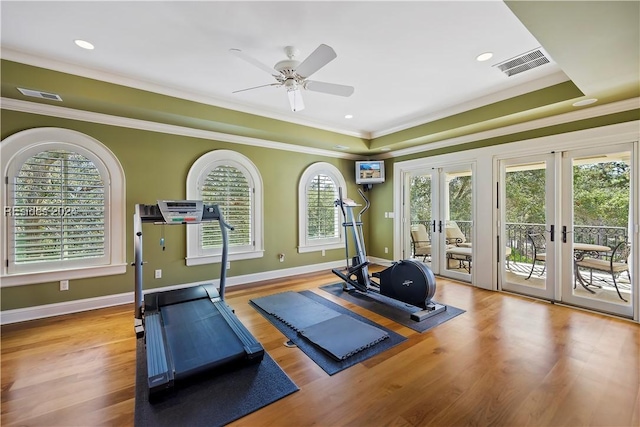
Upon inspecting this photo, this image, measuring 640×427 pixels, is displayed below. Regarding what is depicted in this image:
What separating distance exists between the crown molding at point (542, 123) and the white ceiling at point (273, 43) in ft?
2.49

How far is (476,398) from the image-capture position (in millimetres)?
2004

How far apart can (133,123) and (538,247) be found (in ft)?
20.4

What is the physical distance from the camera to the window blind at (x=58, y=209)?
3320mm

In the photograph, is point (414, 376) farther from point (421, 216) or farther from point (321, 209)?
point (321, 209)

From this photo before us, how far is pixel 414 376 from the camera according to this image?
2262mm

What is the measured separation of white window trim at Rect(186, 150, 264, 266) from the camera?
4.44m

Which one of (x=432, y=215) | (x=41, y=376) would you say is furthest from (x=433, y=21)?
(x=41, y=376)

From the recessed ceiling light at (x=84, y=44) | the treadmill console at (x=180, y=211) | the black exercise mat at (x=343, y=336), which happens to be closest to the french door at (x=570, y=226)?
the black exercise mat at (x=343, y=336)

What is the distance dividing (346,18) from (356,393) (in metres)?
2.96

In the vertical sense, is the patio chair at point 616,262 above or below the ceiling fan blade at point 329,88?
below

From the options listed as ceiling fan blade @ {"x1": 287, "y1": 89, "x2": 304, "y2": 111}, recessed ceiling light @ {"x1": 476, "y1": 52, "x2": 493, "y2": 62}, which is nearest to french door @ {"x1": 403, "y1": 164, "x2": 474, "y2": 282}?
recessed ceiling light @ {"x1": 476, "y1": 52, "x2": 493, "y2": 62}

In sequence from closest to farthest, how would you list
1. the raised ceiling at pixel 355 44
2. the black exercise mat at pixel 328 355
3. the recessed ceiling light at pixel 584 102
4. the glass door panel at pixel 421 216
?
1. the raised ceiling at pixel 355 44
2. the black exercise mat at pixel 328 355
3. the recessed ceiling light at pixel 584 102
4. the glass door panel at pixel 421 216

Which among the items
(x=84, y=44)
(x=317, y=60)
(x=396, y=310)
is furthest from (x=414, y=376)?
(x=84, y=44)

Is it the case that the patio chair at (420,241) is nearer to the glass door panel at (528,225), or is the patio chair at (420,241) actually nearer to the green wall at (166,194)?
the glass door panel at (528,225)
